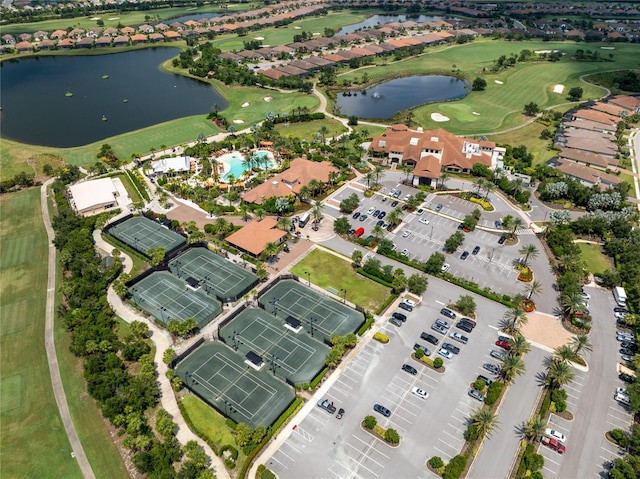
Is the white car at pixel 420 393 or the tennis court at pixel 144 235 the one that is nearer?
the white car at pixel 420 393

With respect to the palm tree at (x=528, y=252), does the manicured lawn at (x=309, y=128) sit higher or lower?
higher

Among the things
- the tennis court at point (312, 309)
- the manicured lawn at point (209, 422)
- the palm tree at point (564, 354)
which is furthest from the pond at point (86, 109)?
the palm tree at point (564, 354)

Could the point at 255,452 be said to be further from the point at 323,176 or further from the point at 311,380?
the point at 323,176

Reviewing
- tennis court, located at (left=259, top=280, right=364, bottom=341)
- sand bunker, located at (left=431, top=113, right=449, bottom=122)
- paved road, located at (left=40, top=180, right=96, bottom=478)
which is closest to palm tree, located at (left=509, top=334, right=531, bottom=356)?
tennis court, located at (left=259, top=280, right=364, bottom=341)

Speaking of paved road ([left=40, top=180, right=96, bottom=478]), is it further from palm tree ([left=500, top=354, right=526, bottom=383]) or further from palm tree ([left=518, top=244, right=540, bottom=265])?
palm tree ([left=518, top=244, right=540, bottom=265])

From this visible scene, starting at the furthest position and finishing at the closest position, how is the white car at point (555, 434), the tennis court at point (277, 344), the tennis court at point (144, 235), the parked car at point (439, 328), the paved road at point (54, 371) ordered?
the tennis court at point (144, 235), the parked car at point (439, 328), the tennis court at point (277, 344), the white car at point (555, 434), the paved road at point (54, 371)

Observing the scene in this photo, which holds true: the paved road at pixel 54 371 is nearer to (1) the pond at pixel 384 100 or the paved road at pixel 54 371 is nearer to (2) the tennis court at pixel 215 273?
(2) the tennis court at pixel 215 273

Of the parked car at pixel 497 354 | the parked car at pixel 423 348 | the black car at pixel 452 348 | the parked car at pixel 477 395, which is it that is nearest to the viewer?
the parked car at pixel 477 395
